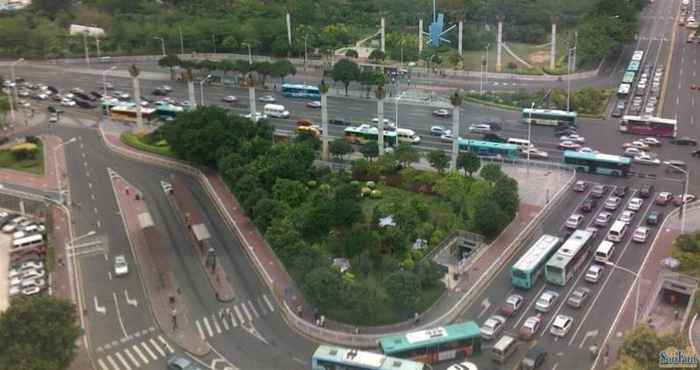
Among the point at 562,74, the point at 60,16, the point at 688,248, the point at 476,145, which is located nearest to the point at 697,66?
the point at 562,74

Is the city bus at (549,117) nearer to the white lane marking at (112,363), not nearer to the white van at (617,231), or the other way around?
the white van at (617,231)

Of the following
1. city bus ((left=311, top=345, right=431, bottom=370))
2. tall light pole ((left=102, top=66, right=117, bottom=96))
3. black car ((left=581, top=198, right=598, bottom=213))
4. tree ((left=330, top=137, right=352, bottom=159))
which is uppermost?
tall light pole ((left=102, top=66, right=117, bottom=96))

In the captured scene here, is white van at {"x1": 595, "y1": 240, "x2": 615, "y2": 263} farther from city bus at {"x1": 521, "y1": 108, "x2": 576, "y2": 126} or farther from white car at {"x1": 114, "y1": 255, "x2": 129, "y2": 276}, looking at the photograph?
white car at {"x1": 114, "y1": 255, "x2": 129, "y2": 276}

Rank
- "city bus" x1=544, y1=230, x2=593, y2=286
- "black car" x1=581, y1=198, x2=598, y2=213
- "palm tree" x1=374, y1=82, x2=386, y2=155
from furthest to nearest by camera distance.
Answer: "palm tree" x1=374, y1=82, x2=386, y2=155, "black car" x1=581, y1=198, x2=598, y2=213, "city bus" x1=544, y1=230, x2=593, y2=286

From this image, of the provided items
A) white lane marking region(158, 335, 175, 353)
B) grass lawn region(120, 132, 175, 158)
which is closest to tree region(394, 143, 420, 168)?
grass lawn region(120, 132, 175, 158)

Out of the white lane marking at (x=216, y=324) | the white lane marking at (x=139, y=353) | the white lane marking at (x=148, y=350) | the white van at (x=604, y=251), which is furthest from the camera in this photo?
the white van at (x=604, y=251)

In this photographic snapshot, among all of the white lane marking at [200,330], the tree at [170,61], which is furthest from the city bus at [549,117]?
the tree at [170,61]

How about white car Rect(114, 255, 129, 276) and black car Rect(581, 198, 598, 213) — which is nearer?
white car Rect(114, 255, 129, 276)
